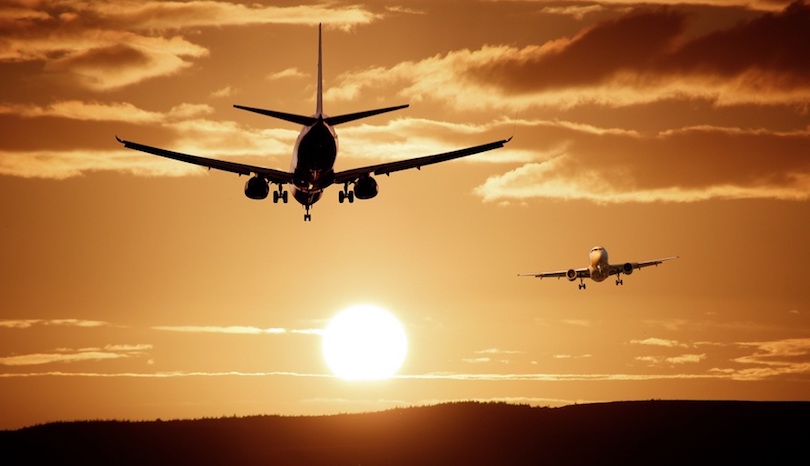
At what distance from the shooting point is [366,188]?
257 feet

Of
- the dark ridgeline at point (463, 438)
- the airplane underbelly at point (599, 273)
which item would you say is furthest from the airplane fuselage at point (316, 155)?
the airplane underbelly at point (599, 273)

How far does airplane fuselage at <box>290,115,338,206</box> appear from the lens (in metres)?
72.3

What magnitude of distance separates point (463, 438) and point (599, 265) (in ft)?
91.3

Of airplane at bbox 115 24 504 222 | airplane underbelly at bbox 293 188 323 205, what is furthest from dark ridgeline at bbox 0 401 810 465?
airplane at bbox 115 24 504 222

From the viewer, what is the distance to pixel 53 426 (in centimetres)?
13225

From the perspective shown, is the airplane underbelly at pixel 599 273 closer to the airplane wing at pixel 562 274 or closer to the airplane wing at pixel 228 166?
the airplane wing at pixel 562 274

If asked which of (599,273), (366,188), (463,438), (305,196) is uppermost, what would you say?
(599,273)

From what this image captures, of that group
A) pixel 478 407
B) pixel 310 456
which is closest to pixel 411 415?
pixel 478 407

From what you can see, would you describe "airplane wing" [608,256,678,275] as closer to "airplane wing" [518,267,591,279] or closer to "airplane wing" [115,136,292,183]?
"airplane wing" [518,267,591,279]

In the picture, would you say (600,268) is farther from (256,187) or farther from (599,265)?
(256,187)

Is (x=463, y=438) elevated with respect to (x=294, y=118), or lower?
lower

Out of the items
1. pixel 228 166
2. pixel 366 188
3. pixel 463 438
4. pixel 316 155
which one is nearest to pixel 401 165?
pixel 366 188

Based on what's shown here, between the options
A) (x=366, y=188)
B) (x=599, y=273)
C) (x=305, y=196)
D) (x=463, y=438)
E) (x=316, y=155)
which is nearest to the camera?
(x=316, y=155)

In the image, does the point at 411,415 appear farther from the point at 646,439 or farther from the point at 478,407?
the point at 646,439
